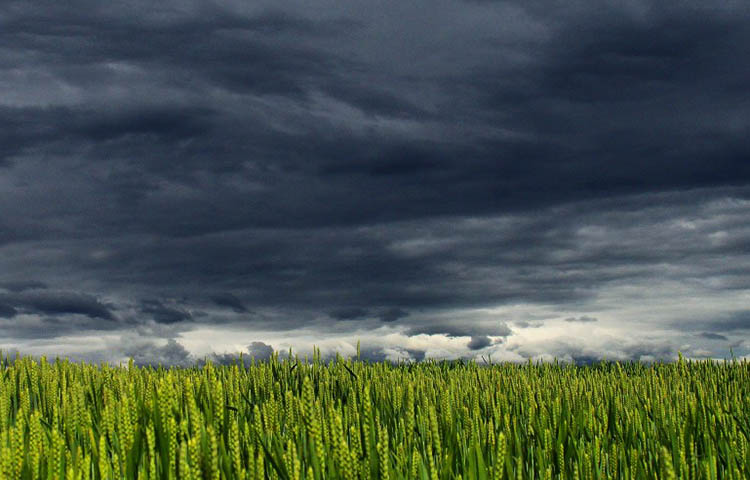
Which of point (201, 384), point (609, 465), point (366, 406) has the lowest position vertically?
point (609, 465)

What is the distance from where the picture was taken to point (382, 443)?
3.10 m

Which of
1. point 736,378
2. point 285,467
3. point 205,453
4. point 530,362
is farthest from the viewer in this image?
point 530,362

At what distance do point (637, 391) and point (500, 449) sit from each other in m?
6.35

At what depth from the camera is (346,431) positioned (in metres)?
5.87

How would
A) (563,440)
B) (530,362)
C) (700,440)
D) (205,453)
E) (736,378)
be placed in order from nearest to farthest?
(205,453) < (563,440) < (700,440) < (736,378) < (530,362)

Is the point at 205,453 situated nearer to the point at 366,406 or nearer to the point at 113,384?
the point at 366,406

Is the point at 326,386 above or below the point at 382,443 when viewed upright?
above

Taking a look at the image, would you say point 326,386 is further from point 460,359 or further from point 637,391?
point 460,359

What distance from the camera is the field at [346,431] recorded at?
138 inches

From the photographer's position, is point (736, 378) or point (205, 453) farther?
point (736, 378)

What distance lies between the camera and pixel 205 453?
3387mm

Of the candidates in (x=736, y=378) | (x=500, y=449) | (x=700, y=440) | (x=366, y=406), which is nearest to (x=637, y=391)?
(x=700, y=440)

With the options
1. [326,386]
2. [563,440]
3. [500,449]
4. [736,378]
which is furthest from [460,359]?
[500,449]

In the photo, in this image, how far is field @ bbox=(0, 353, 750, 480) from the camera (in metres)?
3.50
